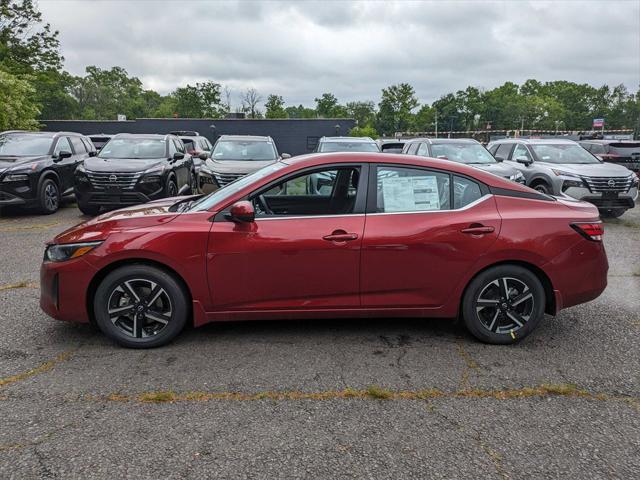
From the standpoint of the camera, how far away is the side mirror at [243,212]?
12.5ft

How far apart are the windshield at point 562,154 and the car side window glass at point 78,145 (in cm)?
1095

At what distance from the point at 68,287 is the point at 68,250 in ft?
0.95

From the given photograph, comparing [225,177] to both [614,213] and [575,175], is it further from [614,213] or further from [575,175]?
[614,213]

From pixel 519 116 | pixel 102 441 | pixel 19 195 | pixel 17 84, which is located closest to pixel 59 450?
pixel 102 441

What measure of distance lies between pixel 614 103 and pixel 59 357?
362 ft

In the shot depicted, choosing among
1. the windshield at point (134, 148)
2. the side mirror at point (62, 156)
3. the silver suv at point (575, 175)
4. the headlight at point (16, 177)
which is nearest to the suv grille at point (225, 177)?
the windshield at point (134, 148)

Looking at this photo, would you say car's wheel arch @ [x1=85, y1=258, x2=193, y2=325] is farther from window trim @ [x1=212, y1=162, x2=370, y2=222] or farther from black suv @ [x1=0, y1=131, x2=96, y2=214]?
black suv @ [x1=0, y1=131, x2=96, y2=214]

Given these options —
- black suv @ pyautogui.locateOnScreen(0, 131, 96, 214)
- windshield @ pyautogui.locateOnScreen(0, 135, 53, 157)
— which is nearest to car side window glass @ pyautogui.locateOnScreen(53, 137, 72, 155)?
black suv @ pyautogui.locateOnScreen(0, 131, 96, 214)

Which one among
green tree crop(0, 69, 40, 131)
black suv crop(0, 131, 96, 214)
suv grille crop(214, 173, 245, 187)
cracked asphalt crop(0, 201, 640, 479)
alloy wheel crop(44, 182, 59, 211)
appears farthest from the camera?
green tree crop(0, 69, 40, 131)

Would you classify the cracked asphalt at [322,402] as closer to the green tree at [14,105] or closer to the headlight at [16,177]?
the headlight at [16,177]

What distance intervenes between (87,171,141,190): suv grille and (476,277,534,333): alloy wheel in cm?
745

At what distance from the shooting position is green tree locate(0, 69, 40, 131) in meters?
19.2

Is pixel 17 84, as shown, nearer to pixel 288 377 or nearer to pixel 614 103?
pixel 288 377

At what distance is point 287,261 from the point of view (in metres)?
3.87
